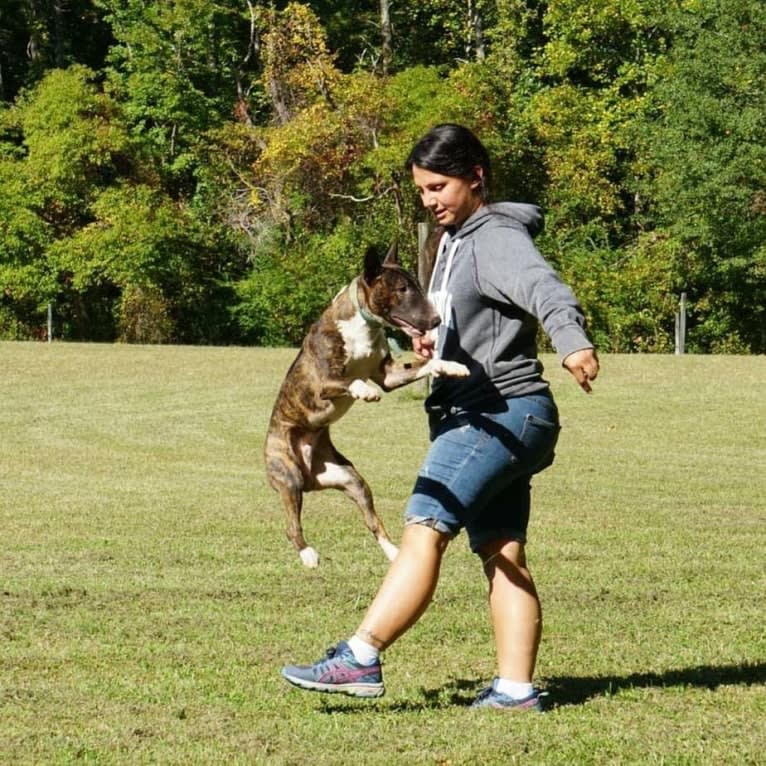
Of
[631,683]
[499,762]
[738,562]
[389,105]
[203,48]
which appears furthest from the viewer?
[203,48]

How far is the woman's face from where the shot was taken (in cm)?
538

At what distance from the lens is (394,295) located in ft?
22.0

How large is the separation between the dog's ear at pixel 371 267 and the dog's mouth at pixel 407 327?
280 mm

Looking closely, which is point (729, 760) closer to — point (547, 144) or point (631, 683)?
point (631, 683)

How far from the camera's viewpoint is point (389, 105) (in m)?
41.2

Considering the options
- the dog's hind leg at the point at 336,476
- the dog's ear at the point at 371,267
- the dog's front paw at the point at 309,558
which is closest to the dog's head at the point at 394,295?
the dog's ear at the point at 371,267

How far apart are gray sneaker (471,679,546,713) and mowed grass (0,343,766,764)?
0.08 meters

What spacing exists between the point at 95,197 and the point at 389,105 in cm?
867

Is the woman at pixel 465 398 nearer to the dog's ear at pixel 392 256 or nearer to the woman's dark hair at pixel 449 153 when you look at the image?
the woman's dark hair at pixel 449 153

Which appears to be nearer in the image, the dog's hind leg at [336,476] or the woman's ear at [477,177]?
the woman's ear at [477,177]

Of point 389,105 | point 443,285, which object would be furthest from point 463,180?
point 389,105

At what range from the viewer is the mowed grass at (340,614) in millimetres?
5215

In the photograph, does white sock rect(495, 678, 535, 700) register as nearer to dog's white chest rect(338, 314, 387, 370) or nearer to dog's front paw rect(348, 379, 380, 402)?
dog's front paw rect(348, 379, 380, 402)

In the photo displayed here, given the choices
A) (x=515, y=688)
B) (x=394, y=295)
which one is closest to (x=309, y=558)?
(x=394, y=295)
